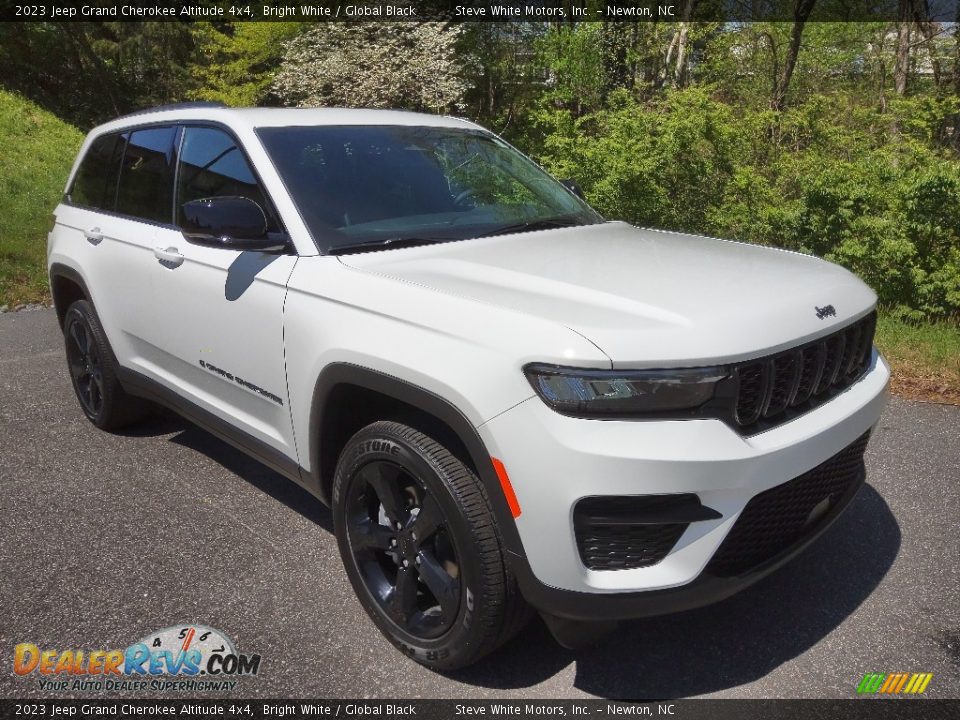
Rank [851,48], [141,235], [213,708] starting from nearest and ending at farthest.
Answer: [213,708] < [141,235] < [851,48]

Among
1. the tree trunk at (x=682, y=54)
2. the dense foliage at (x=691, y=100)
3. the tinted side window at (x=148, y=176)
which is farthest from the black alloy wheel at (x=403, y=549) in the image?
the tree trunk at (x=682, y=54)

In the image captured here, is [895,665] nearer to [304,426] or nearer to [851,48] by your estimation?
[304,426]

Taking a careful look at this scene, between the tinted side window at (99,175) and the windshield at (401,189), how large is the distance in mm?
1596

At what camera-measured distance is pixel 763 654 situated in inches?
107

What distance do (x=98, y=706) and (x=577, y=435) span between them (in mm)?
1826

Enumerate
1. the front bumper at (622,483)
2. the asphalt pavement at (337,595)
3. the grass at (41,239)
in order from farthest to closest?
the grass at (41,239), the asphalt pavement at (337,595), the front bumper at (622,483)

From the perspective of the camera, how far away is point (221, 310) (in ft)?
10.7

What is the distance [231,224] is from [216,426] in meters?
1.07

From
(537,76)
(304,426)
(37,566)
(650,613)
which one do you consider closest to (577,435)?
(650,613)

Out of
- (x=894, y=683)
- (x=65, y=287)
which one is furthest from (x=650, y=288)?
(x=65, y=287)

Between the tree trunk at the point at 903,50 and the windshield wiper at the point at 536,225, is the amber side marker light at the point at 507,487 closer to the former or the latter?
the windshield wiper at the point at 536,225

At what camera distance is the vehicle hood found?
217 centimetres

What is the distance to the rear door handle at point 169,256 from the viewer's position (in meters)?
3.57

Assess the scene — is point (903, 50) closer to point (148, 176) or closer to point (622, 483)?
point (148, 176)
